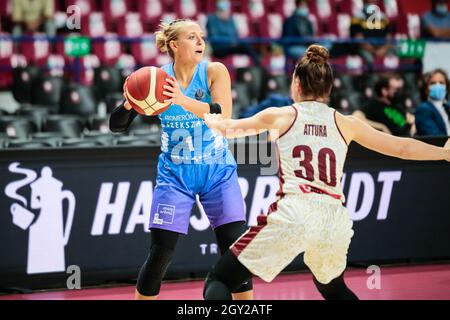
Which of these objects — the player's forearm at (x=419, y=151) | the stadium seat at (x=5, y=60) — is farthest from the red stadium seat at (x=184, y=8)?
the player's forearm at (x=419, y=151)

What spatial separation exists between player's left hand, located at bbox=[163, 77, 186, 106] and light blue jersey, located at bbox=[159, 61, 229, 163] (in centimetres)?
29

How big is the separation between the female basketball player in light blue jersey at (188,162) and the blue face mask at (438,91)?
3.74 m

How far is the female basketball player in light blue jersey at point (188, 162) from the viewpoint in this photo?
196 inches

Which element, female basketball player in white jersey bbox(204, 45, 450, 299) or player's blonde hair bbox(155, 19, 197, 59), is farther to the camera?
player's blonde hair bbox(155, 19, 197, 59)

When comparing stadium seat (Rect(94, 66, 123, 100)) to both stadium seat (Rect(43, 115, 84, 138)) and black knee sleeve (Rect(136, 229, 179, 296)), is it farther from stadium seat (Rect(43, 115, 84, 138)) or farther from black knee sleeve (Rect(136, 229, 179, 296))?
black knee sleeve (Rect(136, 229, 179, 296))

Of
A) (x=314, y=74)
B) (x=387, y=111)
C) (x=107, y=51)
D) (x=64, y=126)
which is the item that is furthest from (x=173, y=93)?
(x=107, y=51)

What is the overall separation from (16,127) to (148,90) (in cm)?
459

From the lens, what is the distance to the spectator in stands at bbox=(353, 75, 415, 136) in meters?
8.41

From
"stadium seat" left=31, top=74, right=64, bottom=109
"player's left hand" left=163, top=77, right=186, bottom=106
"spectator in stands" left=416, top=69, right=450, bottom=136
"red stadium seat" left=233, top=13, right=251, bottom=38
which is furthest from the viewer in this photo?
"red stadium seat" left=233, top=13, right=251, bottom=38

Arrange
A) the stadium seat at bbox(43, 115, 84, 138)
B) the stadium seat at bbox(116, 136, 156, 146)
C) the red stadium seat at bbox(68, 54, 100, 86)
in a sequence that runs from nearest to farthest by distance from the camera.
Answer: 1. the stadium seat at bbox(116, 136, 156, 146)
2. the stadium seat at bbox(43, 115, 84, 138)
3. the red stadium seat at bbox(68, 54, 100, 86)

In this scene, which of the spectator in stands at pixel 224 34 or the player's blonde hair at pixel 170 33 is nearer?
the player's blonde hair at pixel 170 33

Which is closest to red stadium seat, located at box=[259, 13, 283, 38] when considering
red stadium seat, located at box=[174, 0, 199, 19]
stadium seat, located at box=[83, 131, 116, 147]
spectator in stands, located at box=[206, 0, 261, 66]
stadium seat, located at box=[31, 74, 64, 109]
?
red stadium seat, located at box=[174, 0, 199, 19]

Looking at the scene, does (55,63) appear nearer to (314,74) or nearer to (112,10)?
(112,10)

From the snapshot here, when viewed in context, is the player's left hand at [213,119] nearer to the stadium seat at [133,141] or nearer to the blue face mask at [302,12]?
the stadium seat at [133,141]
